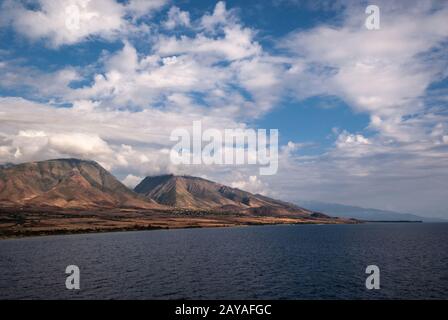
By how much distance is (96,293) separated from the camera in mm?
71375

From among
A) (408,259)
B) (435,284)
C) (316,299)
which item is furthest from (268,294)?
(408,259)

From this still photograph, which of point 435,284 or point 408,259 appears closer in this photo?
point 435,284
